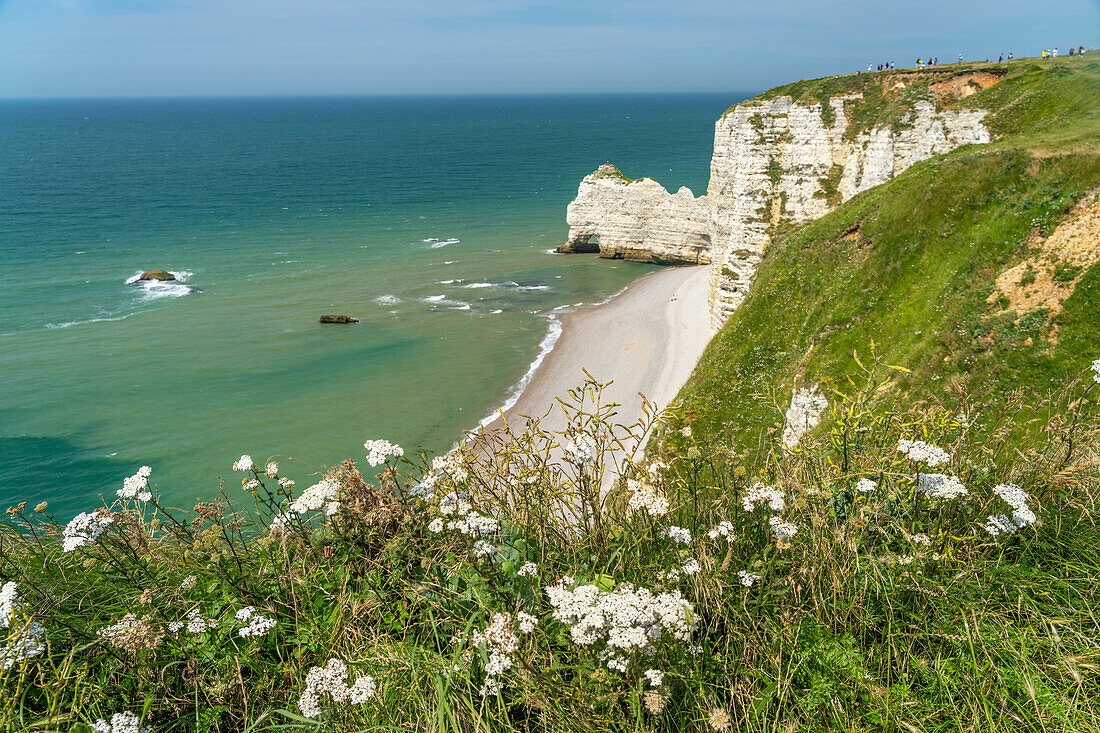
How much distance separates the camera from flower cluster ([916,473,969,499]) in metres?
3.77

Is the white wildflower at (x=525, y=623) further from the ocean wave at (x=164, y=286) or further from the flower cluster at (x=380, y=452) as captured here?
the ocean wave at (x=164, y=286)

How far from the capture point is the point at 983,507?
4.15 metres

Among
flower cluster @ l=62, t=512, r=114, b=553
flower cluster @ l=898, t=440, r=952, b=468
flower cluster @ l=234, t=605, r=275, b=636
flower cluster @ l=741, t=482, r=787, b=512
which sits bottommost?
flower cluster @ l=234, t=605, r=275, b=636

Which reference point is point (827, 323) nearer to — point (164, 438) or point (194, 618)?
point (194, 618)

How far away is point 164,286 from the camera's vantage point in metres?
58.3

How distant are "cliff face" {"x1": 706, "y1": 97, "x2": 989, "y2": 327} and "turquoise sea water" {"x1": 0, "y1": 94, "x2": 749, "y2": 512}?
650 inches

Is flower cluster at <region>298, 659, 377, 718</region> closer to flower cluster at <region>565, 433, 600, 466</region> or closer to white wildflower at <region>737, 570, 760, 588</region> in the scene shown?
flower cluster at <region>565, 433, 600, 466</region>

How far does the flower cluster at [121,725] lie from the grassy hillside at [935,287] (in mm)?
12487

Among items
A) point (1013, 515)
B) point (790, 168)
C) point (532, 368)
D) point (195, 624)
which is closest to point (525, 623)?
point (195, 624)

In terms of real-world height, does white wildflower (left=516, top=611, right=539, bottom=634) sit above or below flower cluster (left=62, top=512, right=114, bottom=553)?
below

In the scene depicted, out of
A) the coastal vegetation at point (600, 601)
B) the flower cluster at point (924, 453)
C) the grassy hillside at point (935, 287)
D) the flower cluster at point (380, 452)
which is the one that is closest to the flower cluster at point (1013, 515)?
the coastal vegetation at point (600, 601)

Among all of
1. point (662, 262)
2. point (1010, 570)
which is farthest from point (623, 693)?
point (662, 262)

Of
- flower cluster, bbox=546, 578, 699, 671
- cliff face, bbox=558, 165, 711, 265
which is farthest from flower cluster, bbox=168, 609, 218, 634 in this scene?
cliff face, bbox=558, 165, 711, 265

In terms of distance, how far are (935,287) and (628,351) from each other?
85.0ft
